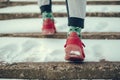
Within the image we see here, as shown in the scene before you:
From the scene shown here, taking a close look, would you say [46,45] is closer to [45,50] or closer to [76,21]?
[45,50]

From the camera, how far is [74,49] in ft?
4.96

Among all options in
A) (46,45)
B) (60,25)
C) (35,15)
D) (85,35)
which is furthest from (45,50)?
(35,15)

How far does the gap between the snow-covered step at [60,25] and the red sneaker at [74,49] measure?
581 mm

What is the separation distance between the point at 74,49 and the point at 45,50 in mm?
299

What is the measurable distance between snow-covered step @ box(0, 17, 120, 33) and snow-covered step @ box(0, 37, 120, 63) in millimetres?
226

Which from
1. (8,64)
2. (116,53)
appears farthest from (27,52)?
(116,53)

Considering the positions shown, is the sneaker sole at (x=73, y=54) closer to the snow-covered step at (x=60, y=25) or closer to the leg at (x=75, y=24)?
the leg at (x=75, y=24)

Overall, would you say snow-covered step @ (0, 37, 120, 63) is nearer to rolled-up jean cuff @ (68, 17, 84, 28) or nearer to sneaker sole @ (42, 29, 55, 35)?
sneaker sole @ (42, 29, 55, 35)

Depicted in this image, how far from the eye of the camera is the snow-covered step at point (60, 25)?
7.01 ft

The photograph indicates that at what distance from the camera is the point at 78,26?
1.56m

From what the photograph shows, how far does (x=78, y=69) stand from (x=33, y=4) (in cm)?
162

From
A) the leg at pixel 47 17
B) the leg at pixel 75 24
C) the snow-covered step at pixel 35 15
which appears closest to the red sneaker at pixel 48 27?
the leg at pixel 47 17

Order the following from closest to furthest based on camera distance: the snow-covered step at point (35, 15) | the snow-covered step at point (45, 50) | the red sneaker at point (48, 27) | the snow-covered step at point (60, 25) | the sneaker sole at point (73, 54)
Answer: the sneaker sole at point (73, 54) → the snow-covered step at point (45, 50) → the red sneaker at point (48, 27) → the snow-covered step at point (60, 25) → the snow-covered step at point (35, 15)

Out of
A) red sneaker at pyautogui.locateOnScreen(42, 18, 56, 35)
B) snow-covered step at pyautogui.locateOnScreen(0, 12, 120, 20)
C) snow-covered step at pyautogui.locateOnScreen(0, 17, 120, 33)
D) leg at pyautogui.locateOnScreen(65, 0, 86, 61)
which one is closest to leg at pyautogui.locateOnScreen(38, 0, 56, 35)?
red sneaker at pyautogui.locateOnScreen(42, 18, 56, 35)
